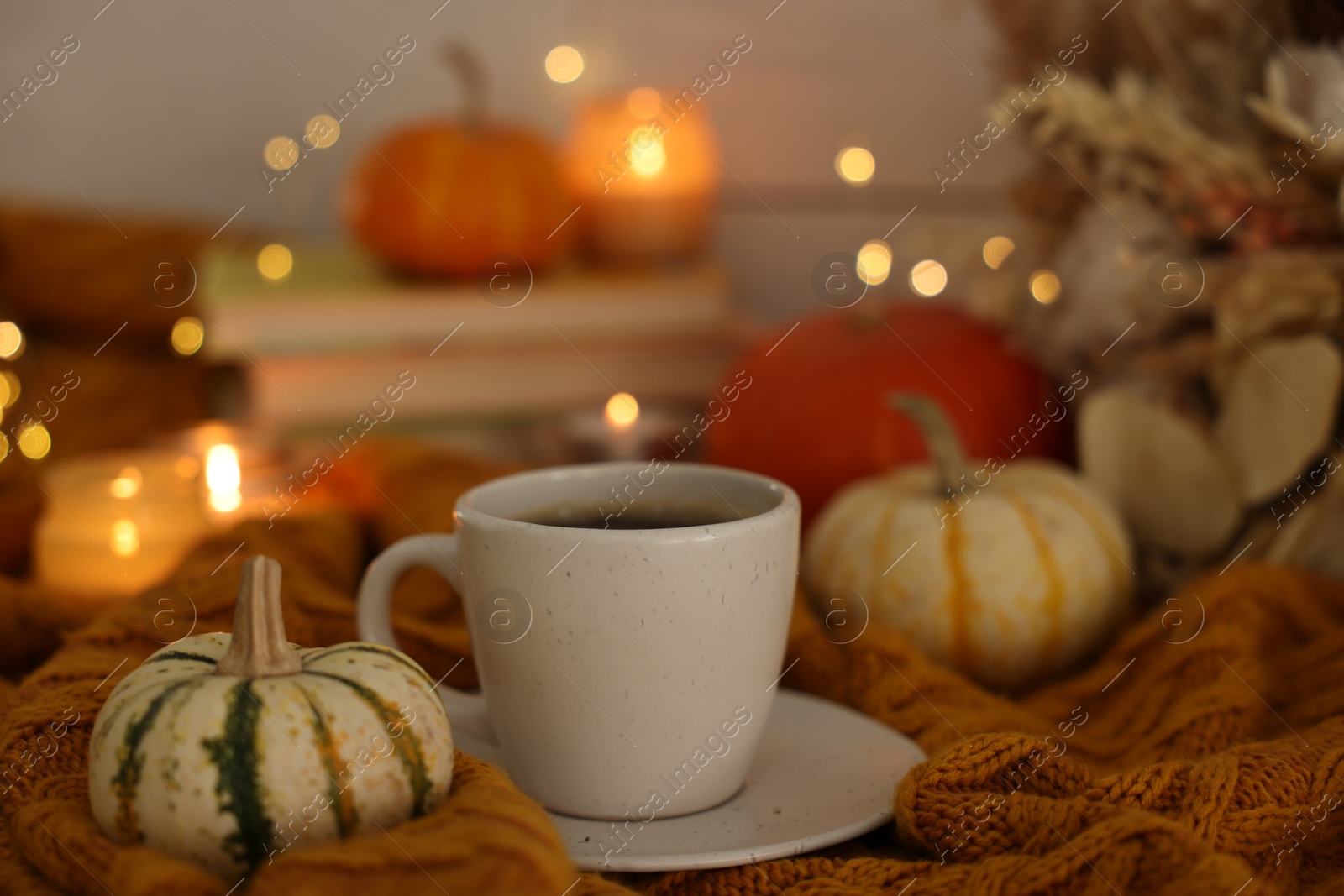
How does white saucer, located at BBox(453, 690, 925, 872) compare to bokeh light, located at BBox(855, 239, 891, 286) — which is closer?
white saucer, located at BBox(453, 690, 925, 872)

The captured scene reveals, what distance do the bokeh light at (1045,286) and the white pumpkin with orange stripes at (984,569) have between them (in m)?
0.24

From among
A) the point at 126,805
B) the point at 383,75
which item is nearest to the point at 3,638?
the point at 126,805

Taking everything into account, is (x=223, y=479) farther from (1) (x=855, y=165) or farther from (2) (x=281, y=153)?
(2) (x=281, y=153)

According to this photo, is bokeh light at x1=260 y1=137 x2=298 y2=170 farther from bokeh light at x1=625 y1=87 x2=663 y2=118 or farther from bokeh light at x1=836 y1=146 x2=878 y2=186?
bokeh light at x1=836 y1=146 x2=878 y2=186

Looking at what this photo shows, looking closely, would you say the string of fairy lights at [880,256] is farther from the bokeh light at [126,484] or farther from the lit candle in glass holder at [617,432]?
the bokeh light at [126,484]

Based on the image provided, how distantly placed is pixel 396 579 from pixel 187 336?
1.14 metres

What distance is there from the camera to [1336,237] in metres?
0.85

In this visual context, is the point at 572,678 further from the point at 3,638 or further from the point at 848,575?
the point at 3,638

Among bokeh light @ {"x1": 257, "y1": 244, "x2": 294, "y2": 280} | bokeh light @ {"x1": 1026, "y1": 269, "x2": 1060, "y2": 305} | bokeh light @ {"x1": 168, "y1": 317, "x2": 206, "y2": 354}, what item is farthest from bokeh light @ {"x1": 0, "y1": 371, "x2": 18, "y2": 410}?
bokeh light @ {"x1": 1026, "y1": 269, "x2": 1060, "y2": 305}

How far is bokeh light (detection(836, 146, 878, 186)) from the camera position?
150cm

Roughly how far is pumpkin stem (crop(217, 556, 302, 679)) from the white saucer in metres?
0.17

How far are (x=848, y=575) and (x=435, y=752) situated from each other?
449 mm

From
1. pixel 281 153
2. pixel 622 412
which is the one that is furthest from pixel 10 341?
pixel 622 412

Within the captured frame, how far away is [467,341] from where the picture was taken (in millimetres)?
1372
